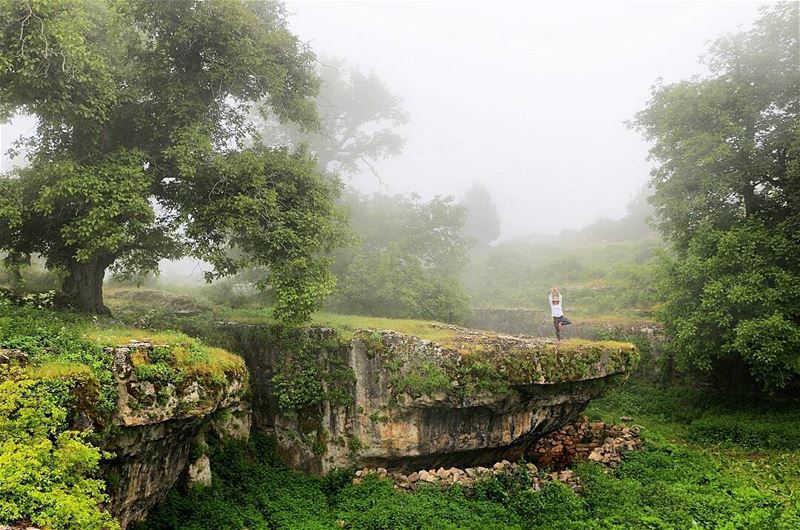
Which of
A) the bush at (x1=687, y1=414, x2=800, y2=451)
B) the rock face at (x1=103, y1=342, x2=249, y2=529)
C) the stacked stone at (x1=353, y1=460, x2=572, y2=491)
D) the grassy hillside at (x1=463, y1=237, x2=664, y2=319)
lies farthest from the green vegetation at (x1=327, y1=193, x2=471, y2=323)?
the bush at (x1=687, y1=414, x2=800, y2=451)

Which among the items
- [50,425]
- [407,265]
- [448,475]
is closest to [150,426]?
[50,425]

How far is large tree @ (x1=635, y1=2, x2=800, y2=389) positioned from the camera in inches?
605

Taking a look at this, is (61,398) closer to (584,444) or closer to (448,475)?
(448,475)

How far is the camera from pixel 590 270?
37.4m

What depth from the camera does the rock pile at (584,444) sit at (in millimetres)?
15555

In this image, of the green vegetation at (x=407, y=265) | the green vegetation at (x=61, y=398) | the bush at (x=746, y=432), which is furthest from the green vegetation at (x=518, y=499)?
the green vegetation at (x=407, y=265)

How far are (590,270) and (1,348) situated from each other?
36908 mm

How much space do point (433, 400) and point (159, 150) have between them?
12140 mm

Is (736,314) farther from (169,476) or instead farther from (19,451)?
(19,451)

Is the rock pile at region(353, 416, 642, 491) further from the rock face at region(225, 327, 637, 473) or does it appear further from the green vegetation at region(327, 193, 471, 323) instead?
the green vegetation at region(327, 193, 471, 323)

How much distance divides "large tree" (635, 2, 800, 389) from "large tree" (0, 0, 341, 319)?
13652 mm

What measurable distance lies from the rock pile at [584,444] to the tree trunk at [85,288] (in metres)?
16.1

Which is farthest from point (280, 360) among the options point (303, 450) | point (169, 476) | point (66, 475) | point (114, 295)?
point (114, 295)

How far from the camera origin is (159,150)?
50.3ft
